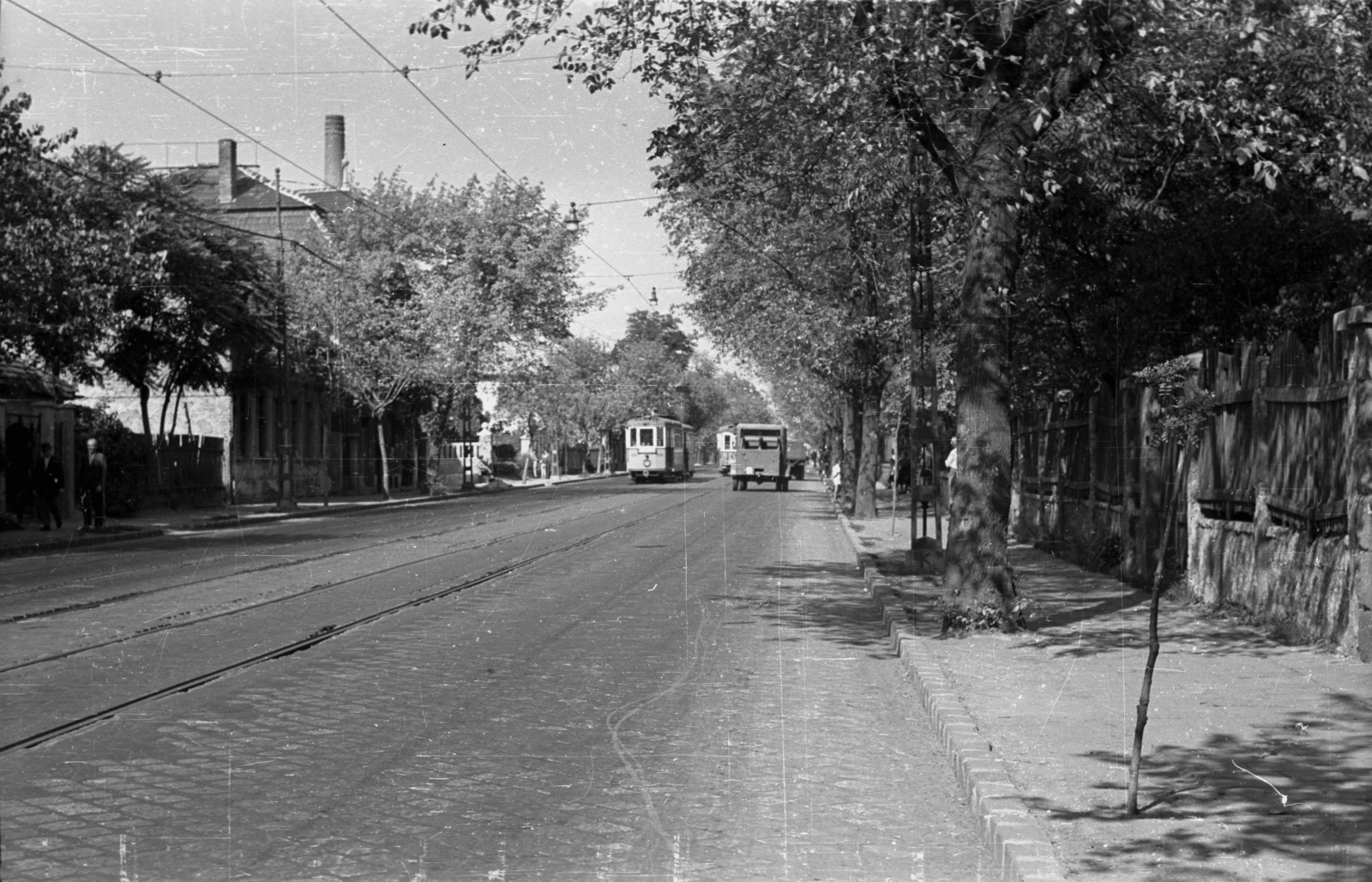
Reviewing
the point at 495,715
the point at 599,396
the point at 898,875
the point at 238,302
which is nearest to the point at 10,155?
the point at 238,302

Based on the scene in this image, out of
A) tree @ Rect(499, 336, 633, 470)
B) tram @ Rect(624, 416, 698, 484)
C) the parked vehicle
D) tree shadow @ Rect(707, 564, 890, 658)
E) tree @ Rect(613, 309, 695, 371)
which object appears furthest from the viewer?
tree @ Rect(613, 309, 695, 371)

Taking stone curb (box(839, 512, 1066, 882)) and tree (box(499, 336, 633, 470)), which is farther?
tree (box(499, 336, 633, 470))

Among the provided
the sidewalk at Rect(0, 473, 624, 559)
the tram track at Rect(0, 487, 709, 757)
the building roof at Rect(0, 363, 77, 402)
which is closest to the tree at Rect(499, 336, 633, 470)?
the sidewalk at Rect(0, 473, 624, 559)

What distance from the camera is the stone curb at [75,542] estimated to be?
2611 centimetres

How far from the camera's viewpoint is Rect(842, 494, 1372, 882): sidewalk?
5789mm

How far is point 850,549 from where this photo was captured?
26125 mm

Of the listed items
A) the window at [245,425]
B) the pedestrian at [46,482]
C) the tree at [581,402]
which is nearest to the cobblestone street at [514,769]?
the pedestrian at [46,482]

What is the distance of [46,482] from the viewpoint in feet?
100

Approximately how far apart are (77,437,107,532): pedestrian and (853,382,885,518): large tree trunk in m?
17.2

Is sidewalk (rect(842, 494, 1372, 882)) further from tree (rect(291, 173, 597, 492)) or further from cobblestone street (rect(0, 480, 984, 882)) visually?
tree (rect(291, 173, 597, 492))

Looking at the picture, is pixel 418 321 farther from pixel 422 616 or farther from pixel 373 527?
pixel 422 616

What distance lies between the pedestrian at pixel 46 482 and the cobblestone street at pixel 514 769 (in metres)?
19.8

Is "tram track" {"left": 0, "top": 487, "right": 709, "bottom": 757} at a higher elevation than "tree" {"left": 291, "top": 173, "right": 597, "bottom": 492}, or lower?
lower

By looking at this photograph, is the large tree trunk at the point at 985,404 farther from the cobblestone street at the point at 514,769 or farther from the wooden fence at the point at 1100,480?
the wooden fence at the point at 1100,480
